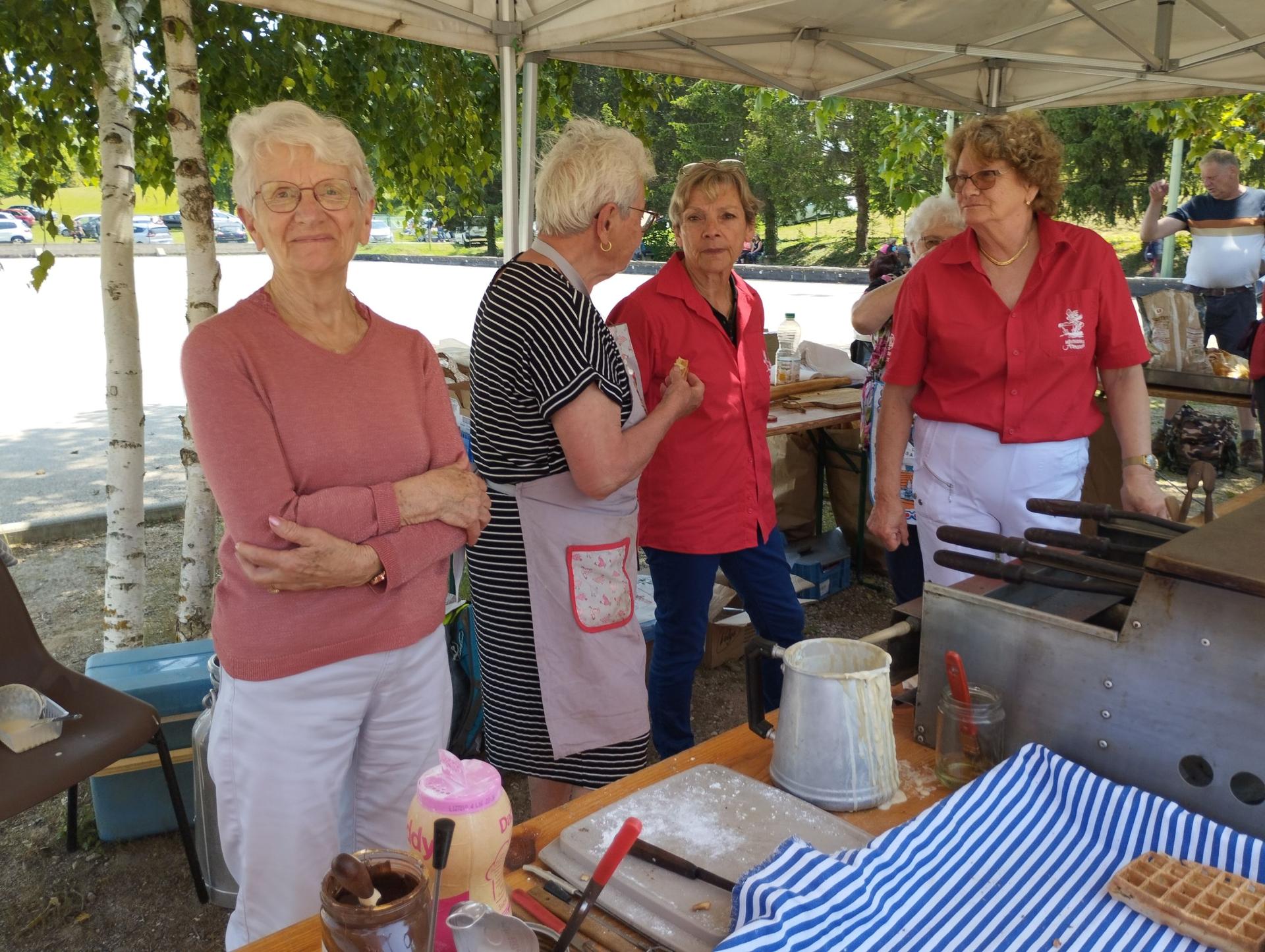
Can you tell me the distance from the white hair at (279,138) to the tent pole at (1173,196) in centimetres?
1274

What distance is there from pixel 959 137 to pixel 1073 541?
136cm

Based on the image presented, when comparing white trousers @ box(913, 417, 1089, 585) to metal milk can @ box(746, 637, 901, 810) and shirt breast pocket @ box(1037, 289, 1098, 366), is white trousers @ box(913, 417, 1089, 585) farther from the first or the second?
metal milk can @ box(746, 637, 901, 810)

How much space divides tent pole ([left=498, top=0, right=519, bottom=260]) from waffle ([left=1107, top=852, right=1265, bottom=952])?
11.7 feet

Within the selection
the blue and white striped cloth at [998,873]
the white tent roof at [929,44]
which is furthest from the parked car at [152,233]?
the blue and white striped cloth at [998,873]

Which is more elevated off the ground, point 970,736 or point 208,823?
point 970,736

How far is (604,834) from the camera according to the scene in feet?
3.71

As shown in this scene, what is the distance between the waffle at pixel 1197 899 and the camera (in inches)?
36.3

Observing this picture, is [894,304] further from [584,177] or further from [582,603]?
[582,603]

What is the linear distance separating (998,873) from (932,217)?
2.89 m

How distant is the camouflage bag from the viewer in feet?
22.3

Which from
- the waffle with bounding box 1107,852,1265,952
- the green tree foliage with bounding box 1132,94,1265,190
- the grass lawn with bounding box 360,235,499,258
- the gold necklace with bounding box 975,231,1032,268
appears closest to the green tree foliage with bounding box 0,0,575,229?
the gold necklace with bounding box 975,231,1032,268

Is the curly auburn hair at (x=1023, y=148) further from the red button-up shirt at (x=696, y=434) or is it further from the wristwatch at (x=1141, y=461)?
the red button-up shirt at (x=696, y=434)

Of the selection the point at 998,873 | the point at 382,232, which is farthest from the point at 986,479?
the point at 382,232

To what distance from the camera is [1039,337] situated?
7.62 ft
